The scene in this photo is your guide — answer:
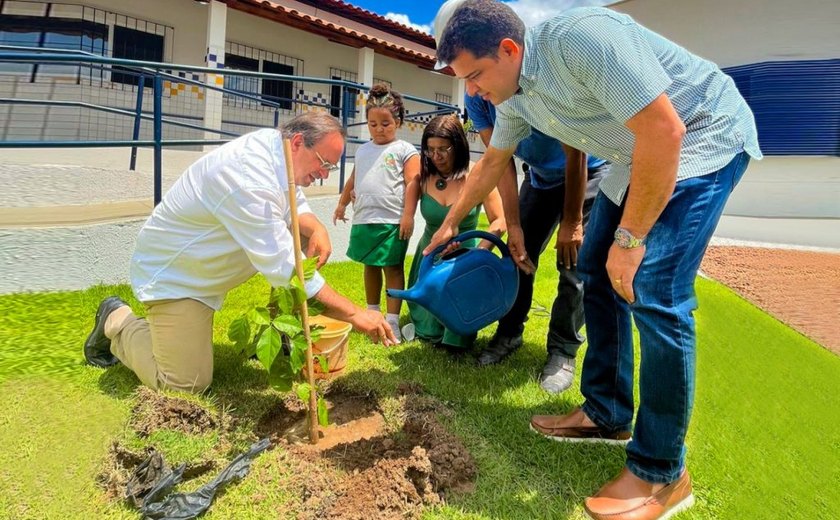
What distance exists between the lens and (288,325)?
79.3 inches

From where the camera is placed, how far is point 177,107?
837 centimetres

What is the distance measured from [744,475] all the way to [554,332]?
1.04 m

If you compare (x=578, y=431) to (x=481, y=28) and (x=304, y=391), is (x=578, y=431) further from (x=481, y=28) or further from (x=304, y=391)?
(x=481, y=28)

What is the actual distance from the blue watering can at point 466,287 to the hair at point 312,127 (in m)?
0.72

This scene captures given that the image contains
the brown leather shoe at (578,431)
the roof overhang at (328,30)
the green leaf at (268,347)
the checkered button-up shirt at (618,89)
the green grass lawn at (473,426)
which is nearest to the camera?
the checkered button-up shirt at (618,89)

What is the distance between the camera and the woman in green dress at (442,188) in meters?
3.03

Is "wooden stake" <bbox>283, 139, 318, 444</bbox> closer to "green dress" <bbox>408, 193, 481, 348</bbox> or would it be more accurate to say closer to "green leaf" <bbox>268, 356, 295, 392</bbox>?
"green leaf" <bbox>268, 356, 295, 392</bbox>

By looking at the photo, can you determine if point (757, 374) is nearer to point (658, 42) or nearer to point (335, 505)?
point (658, 42)

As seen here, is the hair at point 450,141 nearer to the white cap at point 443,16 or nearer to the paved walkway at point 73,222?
the white cap at point 443,16

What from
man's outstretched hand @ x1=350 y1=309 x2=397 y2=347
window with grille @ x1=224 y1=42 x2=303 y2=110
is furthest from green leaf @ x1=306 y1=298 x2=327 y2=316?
window with grille @ x1=224 y1=42 x2=303 y2=110

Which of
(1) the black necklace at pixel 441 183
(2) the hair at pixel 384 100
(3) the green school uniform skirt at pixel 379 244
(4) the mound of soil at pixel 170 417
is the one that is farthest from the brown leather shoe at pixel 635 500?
(2) the hair at pixel 384 100

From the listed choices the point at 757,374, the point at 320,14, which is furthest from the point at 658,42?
the point at 320,14

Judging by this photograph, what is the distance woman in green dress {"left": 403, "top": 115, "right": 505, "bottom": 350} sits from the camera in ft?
9.94

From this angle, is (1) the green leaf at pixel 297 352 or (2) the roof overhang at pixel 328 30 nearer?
(1) the green leaf at pixel 297 352
